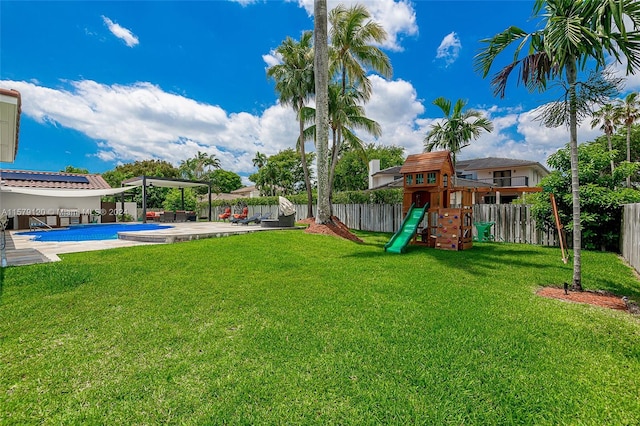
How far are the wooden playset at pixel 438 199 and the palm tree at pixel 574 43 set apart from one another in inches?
179

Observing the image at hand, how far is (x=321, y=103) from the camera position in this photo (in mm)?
11320

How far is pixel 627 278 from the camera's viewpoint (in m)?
5.61

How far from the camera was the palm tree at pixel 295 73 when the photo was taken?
1524 cm

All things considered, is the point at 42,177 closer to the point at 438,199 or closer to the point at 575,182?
the point at 438,199

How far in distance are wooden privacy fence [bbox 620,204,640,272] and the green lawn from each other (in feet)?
4.23

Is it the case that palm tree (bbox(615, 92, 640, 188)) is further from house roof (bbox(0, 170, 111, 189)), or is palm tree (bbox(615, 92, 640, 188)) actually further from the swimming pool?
house roof (bbox(0, 170, 111, 189))

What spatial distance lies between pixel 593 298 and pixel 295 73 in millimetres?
14988

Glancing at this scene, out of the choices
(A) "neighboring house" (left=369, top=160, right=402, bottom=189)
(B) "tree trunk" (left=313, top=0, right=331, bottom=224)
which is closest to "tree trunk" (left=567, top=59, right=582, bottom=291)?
(B) "tree trunk" (left=313, top=0, right=331, bottom=224)

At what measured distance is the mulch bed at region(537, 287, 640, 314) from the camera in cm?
411

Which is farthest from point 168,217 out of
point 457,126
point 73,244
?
point 457,126

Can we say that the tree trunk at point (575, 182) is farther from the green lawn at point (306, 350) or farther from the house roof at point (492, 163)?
the house roof at point (492, 163)

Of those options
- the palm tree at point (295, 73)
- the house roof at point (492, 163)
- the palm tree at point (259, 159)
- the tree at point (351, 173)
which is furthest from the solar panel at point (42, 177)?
the house roof at point (492, 163)

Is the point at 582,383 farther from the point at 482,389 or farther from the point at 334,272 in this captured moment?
the point at 334,272

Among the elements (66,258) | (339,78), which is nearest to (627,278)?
(66,258)
